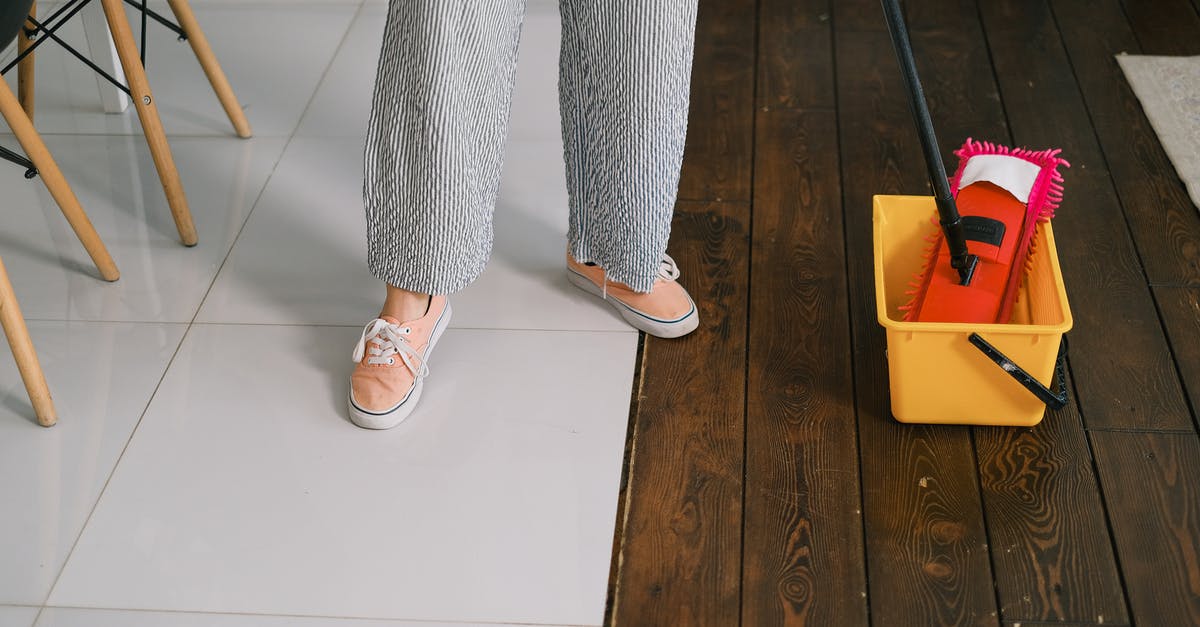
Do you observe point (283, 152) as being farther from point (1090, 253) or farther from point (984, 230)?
point (1090, 253)

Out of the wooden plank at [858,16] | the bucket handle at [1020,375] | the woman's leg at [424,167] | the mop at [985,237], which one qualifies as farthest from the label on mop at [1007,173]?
the wooden plank at [858,16]

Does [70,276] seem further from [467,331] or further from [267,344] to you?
[467,331]

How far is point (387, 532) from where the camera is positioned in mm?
1233

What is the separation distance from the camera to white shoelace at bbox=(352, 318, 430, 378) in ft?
4.49

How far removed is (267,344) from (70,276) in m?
0.36

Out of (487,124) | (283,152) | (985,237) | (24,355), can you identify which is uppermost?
(487,124)

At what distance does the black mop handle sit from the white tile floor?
16.9 inches

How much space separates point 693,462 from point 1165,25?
1.42m

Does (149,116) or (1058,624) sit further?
(149,116)

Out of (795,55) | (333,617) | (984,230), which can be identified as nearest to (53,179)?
(333,617)

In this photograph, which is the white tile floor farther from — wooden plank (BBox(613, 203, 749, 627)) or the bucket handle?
the bucket handle

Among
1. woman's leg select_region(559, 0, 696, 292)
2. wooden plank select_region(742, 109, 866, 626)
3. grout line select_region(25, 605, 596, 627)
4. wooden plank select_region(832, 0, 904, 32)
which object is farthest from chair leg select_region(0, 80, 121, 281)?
wooden plank select_region(832, 0, 904, 32)

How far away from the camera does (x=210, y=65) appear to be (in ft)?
5.76

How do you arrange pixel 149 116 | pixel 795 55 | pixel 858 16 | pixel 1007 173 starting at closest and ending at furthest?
pixel 1007 173 → pixel 149 116 → pixel 795 55 → pixel 858 16
